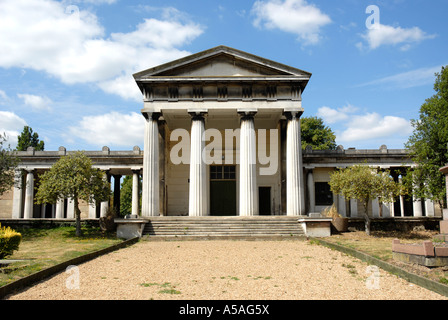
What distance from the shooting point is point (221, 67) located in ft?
83.0

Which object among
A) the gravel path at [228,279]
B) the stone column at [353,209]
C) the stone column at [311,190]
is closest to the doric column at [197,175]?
the gravel path at [228,279]

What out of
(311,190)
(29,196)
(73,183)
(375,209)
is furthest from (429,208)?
(29,196)

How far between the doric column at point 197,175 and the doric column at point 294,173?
5.45 m

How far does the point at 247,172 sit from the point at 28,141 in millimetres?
42681

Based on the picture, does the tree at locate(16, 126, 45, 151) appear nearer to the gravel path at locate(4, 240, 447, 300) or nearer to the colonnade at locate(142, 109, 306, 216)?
the colonnade at locate(142, 109, 306, 216)

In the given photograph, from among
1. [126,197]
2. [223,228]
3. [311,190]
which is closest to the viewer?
[223,228]

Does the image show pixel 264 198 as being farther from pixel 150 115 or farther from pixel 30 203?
pixel 30 203

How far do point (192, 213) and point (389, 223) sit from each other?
12890 millimetres

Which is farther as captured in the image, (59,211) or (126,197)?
(126,197)

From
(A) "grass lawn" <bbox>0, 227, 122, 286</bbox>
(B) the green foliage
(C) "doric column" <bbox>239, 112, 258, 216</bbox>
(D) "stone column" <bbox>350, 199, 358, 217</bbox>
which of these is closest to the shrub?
(A) "grass lawn" <bbox>0, 227, 122, 286</bbox>

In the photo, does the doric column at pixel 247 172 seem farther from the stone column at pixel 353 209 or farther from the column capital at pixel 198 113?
the stone column at pixel 353 209

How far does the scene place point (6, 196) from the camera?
3491cm

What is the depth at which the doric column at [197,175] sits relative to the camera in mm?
23953
